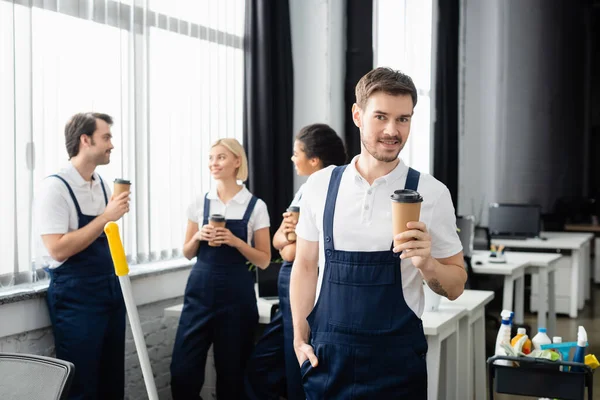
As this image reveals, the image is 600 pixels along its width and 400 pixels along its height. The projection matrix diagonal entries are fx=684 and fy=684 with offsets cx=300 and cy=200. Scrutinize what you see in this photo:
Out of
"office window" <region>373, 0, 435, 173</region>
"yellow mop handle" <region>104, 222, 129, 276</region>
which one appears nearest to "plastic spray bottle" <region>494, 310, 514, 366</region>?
"yellow mop handle" <region>104, 222, 129, 276</region>

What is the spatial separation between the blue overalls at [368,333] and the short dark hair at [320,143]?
3.69ft

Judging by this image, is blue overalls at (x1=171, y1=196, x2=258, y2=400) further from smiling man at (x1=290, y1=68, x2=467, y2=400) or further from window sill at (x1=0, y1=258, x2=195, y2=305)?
smiling man at (x1=290, y1=68, x2=467, y2=400)

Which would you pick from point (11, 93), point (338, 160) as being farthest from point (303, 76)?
point (11, 93)

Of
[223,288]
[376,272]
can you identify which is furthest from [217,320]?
[376,272]

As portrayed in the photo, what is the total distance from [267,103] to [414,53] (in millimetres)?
3098

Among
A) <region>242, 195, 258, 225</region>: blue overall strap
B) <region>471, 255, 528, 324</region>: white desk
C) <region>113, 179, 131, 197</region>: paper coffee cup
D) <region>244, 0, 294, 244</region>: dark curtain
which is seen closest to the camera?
<region>113, 179, 131, 197</region>: paper coffee cup

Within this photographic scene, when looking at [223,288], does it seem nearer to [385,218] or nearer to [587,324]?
[385,218]

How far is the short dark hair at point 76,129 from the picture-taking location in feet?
10.3

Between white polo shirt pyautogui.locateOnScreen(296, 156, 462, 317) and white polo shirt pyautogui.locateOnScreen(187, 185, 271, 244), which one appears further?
white polo shirt pyautogui.locateOnScreen(187, 185, 271, 244)

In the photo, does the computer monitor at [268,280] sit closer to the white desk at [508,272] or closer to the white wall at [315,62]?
the white wall at [315,62]

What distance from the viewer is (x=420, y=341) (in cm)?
196

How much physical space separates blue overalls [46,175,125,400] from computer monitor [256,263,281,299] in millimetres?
960

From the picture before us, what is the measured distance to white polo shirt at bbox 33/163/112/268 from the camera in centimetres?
295

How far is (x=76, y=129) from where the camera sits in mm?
3139
